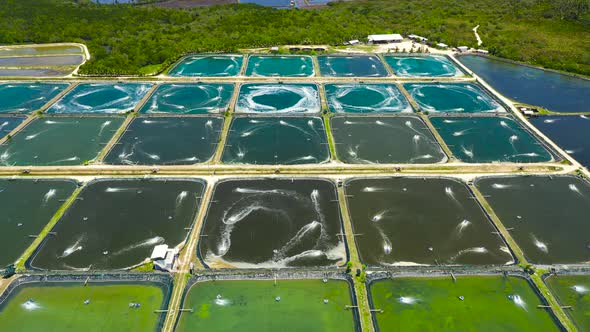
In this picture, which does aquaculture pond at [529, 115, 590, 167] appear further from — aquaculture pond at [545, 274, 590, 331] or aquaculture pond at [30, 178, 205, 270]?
aquaculture pond at [30, 178, 205, 270]

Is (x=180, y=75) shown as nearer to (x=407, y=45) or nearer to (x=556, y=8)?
(x=407, y=45)

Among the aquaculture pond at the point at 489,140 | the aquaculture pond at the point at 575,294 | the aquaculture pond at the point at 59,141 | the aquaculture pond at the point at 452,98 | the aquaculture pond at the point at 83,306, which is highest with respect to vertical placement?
the aquaculture pond at the point at 452,98

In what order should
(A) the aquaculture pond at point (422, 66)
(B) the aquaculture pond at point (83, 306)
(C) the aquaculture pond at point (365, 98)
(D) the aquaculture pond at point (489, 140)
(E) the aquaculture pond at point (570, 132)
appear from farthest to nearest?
(A) the aquaculture pond at point (422, 66) → (C) the aquaculture pond at point (365, 98) → (E) the aquaculture pond at point (570, 132) → (D) the aquaculture pond at point (489, 140) → (B) the aquaculture pond at point (83, 306)

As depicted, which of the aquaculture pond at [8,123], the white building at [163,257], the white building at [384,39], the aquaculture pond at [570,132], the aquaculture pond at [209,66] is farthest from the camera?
the white building at [384,39]

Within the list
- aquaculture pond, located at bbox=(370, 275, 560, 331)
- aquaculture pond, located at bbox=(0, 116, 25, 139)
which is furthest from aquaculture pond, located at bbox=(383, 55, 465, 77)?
aquaculture pond, located at bbox=(0, 116, 25, 139)

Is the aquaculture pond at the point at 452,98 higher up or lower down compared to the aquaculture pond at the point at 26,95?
higher up

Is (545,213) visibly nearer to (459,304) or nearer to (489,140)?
(489,140)

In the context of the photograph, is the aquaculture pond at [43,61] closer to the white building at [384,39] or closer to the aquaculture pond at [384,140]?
the aquaculture pond at [384,140]

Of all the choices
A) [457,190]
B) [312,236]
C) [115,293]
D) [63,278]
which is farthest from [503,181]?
[63,278]

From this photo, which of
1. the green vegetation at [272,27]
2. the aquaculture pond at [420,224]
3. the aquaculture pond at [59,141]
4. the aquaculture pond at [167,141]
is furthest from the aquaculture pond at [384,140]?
the green vegetation at [272,27]
